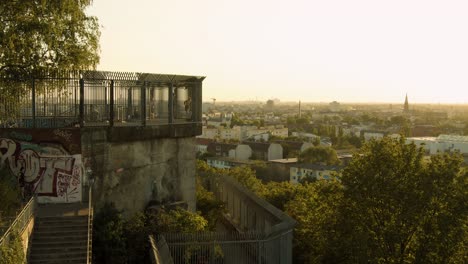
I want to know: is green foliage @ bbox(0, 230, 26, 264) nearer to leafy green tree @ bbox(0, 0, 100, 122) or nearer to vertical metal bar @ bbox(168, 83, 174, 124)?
leafy green tree @ bbox(0, 0, 100, 122)

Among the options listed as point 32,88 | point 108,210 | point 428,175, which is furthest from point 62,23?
point 428,175

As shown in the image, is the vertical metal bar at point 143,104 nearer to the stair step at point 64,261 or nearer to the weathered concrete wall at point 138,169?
the weathered concrete wall at point 138,169

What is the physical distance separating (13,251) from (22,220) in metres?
1.91

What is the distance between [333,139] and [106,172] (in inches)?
5338

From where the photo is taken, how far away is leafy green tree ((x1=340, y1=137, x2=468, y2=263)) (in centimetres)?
1734


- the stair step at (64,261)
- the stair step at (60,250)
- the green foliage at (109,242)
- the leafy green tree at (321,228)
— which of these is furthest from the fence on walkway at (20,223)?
the leafy green tree at (321,228)

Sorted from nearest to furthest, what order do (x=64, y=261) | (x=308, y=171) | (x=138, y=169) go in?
(x=64, y=261) < (x=138, y=169) < (x=308, y=171)

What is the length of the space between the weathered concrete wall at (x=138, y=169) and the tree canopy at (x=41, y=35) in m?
3.90

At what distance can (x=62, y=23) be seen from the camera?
1939cm

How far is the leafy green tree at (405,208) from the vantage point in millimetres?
17344

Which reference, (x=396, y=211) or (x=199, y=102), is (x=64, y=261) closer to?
(x=199, y=102)

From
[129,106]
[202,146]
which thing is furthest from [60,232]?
[202,146]

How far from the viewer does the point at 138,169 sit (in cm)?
1902

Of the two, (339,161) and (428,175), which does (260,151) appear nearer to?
(339,161)
